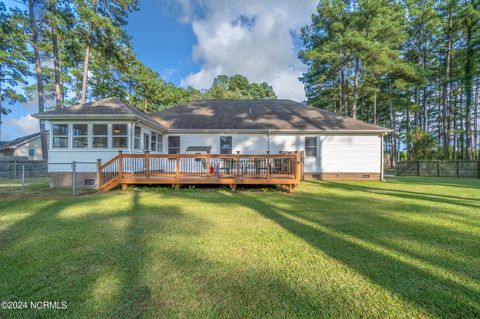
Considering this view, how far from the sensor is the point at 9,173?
14484 millimetres

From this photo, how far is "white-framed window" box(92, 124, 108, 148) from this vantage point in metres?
9.18

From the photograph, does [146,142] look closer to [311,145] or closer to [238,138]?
[238,138]

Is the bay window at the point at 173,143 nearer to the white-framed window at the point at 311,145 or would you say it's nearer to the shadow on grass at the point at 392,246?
the shadow on grass at the point at 392,246

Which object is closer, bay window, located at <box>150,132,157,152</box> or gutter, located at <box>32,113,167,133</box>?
gutter, located at <box>32,113,167,133</box>

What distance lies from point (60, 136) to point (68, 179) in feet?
6.21

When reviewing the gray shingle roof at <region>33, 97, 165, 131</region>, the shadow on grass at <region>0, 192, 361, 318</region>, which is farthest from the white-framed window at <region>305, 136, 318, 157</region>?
the shadow on grass at <region>0, 192, 361, 318</region>

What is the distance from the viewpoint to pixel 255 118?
13.3 m

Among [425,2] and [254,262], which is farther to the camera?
[425,2]

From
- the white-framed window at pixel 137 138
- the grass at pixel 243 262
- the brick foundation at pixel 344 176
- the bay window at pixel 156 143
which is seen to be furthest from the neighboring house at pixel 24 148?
the brick foundation at pixel 344 176

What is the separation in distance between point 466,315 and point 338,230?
2.18 meters

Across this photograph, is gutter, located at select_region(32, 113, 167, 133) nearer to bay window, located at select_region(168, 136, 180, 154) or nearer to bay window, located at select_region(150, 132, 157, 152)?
bay window, located at select_region(150, 132, 157, 152)

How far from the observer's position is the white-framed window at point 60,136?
912 cm

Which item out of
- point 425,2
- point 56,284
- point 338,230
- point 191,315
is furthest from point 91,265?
point 425,2

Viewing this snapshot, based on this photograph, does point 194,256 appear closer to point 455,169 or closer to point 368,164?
point 368,164
